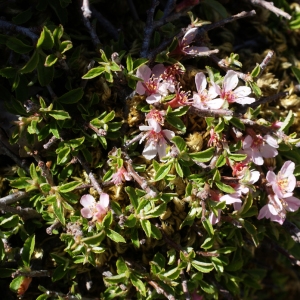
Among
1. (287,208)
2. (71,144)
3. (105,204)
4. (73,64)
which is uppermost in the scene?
(73,64)

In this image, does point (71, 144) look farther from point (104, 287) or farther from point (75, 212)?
point (104, 287)

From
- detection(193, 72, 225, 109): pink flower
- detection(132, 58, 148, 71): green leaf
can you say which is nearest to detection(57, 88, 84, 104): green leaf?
detection(132, 58, 148, 71): green leaf

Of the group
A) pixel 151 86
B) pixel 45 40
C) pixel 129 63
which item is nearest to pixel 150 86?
pixel 151 86

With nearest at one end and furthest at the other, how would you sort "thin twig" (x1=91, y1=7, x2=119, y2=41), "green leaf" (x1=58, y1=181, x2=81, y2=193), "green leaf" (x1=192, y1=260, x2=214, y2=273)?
"green leaf" (x1=58, y1=181, x2=81, y2=193)
"green leaf" (x1=192, y1=260, x2=214, y2=273)
"thin twig" (x1=91, y1=7, x2=119, y2=41)

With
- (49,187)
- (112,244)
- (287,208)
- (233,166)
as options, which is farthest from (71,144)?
(287,208)

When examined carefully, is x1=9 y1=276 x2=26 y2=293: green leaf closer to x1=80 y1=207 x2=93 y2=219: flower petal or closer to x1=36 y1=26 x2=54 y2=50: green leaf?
x1=80 y1=207 x2=93 y2=219: flower petal

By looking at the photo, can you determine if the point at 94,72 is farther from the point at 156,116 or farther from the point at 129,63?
the point at 156,116
